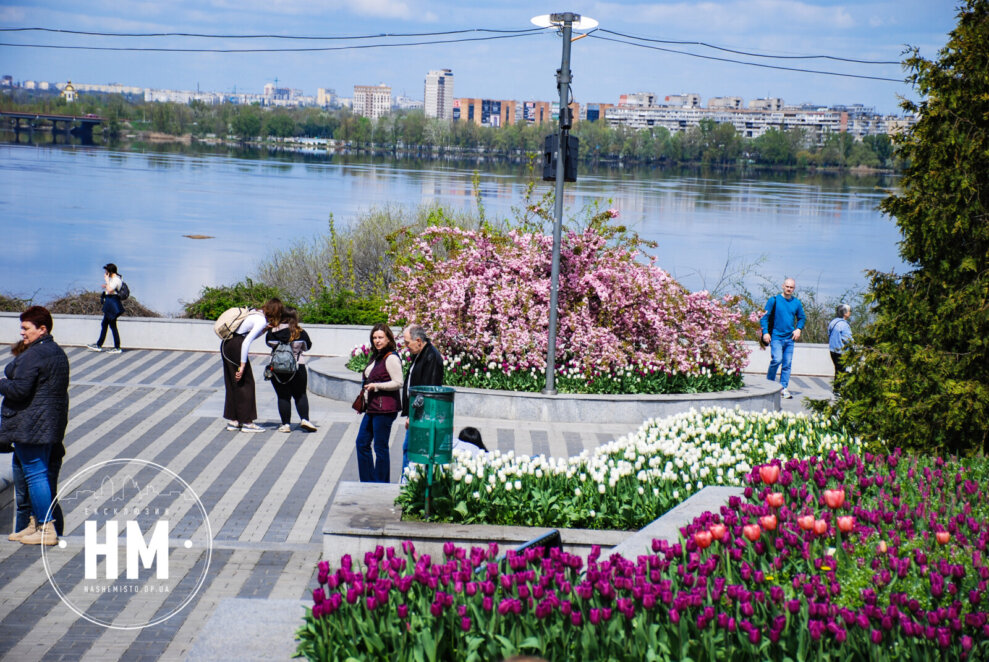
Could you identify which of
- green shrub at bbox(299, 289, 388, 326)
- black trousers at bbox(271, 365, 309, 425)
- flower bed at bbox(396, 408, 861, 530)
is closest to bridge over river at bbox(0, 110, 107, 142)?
green shrub at bbox(299, 289, 388, 326)

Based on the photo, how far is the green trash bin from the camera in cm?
734

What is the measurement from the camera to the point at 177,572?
7.20m

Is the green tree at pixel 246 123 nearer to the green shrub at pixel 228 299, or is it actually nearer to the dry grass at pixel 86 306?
the dry grass at pixel 86 306

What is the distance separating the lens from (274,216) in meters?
62.4

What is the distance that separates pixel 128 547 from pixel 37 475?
920 mm

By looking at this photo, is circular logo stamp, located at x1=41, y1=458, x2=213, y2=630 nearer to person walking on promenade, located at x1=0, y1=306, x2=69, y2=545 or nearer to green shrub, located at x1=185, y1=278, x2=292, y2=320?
person walking on promenade, located at x1=0, y1=306, x2=69, y2=545

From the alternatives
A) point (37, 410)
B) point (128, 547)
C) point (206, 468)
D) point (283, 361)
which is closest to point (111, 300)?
point (283, 361)

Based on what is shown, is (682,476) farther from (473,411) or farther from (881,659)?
(473,411)

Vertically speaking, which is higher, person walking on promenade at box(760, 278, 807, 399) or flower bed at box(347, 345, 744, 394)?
person walking on promenade at box(760, 278, 807, 399)

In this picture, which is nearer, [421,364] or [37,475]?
[37,475]

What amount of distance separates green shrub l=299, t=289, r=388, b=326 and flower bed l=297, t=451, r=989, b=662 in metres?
13.6

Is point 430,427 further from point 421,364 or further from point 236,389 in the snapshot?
point 236,389

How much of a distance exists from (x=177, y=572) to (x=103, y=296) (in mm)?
11368

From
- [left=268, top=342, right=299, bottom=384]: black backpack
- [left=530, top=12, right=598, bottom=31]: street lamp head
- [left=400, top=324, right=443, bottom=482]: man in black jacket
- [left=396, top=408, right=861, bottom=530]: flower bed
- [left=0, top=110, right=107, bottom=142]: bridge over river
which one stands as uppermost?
[left=0, top=110, right=107, bottom=142]: bridge over river
